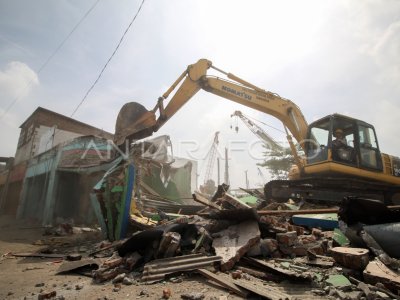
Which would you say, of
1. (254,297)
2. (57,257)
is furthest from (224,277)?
(57,257)

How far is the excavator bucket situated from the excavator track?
529 centimetres

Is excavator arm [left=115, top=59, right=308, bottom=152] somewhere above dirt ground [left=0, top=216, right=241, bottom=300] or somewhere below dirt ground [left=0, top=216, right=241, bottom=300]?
above

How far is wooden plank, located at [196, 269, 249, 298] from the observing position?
2.63m

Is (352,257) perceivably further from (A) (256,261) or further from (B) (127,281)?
(B) (127,281)

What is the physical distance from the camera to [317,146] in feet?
28.1

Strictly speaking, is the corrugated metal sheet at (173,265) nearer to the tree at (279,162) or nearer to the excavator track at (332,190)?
the excavator track at (332,190)

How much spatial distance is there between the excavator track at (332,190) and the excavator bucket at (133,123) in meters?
5.29

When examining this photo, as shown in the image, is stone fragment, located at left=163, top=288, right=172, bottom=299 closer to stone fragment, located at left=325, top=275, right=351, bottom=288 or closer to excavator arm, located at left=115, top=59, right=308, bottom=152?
stone fragment, located at left=325, top=275, right=351, bottom=288

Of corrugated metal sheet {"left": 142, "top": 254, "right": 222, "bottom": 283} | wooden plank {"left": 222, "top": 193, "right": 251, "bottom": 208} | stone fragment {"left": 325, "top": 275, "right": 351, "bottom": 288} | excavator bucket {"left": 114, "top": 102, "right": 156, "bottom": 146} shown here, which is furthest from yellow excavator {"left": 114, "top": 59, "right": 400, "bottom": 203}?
stone fragment {"left": 325, "top": 275, "right": 351, "bottom": 288}

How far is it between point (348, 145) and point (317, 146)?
95 centimetres

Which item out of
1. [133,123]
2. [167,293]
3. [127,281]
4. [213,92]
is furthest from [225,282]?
[213,92]

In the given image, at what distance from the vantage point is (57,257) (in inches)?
193

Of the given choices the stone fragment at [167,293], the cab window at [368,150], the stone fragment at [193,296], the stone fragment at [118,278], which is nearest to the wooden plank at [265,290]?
the stone fragment at [193,296]

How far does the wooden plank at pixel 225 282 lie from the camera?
263 cm
